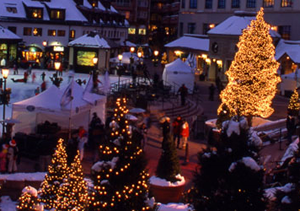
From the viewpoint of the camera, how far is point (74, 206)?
12.9m

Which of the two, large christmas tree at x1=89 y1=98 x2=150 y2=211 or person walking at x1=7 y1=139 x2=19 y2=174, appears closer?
large christmas tree at x1=89 y1=98 x2=150 y2=211

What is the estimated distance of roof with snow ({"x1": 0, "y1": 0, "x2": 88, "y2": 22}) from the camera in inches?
2226

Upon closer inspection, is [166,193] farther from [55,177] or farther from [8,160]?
[8,160]

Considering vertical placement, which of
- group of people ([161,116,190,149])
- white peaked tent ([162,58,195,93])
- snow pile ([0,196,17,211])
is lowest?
snow pile ([0,196,17,211])

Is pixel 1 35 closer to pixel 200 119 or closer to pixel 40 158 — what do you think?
pixel 200 119

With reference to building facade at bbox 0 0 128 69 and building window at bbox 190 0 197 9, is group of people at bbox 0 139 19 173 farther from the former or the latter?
building window at bbox 190 0 197 9

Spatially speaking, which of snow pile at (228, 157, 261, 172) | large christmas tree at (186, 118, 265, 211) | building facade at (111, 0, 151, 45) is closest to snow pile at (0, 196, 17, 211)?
large christmas tree at (186, 118, 265, 211)

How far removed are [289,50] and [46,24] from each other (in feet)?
88.5

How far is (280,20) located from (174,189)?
42.7m

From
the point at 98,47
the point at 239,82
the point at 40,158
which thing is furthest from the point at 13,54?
the point at 40,158

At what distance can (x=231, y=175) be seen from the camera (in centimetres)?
859

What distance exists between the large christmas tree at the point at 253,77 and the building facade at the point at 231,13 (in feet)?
93.7

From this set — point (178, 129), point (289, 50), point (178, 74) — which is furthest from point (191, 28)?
point (178, 129)

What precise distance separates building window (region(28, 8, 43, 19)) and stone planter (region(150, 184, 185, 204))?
46358 millimetres
